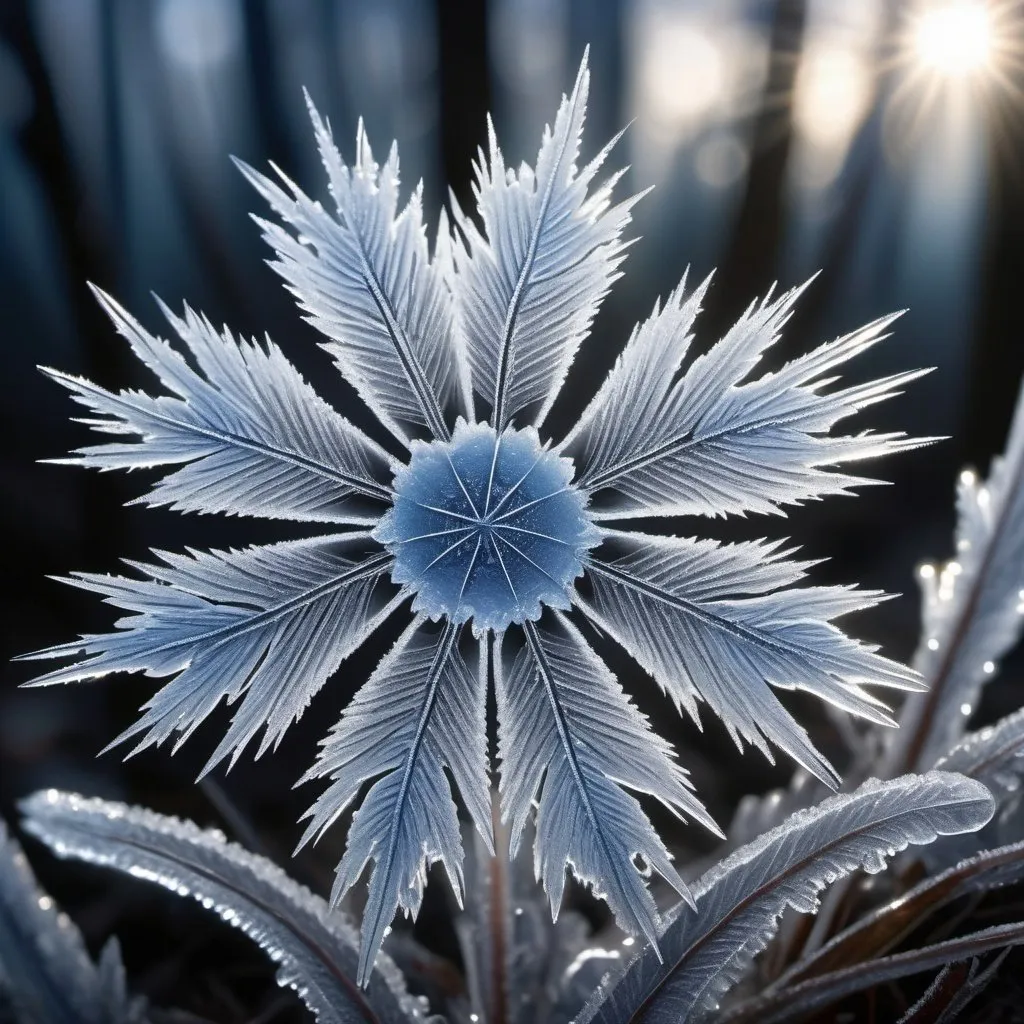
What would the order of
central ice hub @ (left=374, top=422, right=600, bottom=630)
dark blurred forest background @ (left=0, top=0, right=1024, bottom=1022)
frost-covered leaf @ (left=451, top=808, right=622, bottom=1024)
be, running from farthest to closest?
dark blurred forest background @ (left=0, top=0, right=1024, bottom=1022)
frost-covered leaf @ (left=451, top=808, right=622, bottom=1024)
central ice hub @ (left=374, top=422, right=600, bottom=630)

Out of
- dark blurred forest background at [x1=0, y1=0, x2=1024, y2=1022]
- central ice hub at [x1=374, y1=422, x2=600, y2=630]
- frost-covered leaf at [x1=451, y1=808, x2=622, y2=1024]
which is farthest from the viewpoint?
dark blurred forest background at [x1=0, y1=0, x2=1024, y2=1022]

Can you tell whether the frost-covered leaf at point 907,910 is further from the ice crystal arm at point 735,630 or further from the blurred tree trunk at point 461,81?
the blurred tree trunk at point 461,81

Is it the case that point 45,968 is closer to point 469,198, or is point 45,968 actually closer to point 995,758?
point 995,758

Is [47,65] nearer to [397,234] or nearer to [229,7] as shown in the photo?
[229,7]

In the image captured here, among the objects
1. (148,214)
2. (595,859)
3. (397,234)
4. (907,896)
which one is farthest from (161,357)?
(148,214)

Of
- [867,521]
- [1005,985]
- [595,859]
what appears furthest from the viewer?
[867,521]

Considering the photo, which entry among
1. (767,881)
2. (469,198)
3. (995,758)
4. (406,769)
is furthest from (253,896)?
(469,198)

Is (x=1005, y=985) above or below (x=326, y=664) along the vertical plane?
below

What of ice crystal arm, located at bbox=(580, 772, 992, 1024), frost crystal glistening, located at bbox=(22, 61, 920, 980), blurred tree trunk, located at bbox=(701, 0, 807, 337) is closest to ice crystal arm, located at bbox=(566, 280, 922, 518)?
frost crystal glistening, located at bbox=(22, 61, 920, 980)

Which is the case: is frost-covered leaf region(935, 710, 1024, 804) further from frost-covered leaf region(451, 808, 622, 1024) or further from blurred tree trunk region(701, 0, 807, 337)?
blurred tree trunk region(701, 0, 807, 337)
